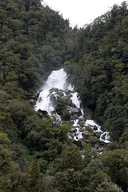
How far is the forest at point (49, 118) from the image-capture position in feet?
29.9

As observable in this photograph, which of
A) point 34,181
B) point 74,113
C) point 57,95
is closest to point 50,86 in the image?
point 57,95

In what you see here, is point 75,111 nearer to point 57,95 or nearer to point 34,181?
point 57,95

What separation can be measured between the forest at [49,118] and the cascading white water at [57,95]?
1329mm

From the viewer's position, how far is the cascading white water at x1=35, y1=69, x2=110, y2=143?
77.6 ft

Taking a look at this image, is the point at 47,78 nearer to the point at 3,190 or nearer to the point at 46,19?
the point at 46,19

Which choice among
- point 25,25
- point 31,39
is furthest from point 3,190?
point 25,25

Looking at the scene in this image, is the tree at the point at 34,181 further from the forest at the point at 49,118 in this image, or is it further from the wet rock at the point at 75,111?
the wet rock at the point at 75,111

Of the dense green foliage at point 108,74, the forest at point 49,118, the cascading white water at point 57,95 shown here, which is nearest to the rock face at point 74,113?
the cascading white water at point 57,95

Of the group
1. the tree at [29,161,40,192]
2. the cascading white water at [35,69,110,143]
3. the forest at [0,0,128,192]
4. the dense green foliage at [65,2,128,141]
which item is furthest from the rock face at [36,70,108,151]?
the tree at [29,161,40,192]

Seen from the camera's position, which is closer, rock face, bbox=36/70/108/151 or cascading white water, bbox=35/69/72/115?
rock face, bbox=36/70/108/151

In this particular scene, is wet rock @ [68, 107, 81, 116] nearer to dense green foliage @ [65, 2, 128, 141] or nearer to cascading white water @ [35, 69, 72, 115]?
dense green foliage @ [65, 2, 128, 141]

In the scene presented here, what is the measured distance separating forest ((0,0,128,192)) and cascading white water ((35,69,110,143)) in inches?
52.3

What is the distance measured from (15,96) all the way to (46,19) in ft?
122

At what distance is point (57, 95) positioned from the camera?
31.5m
